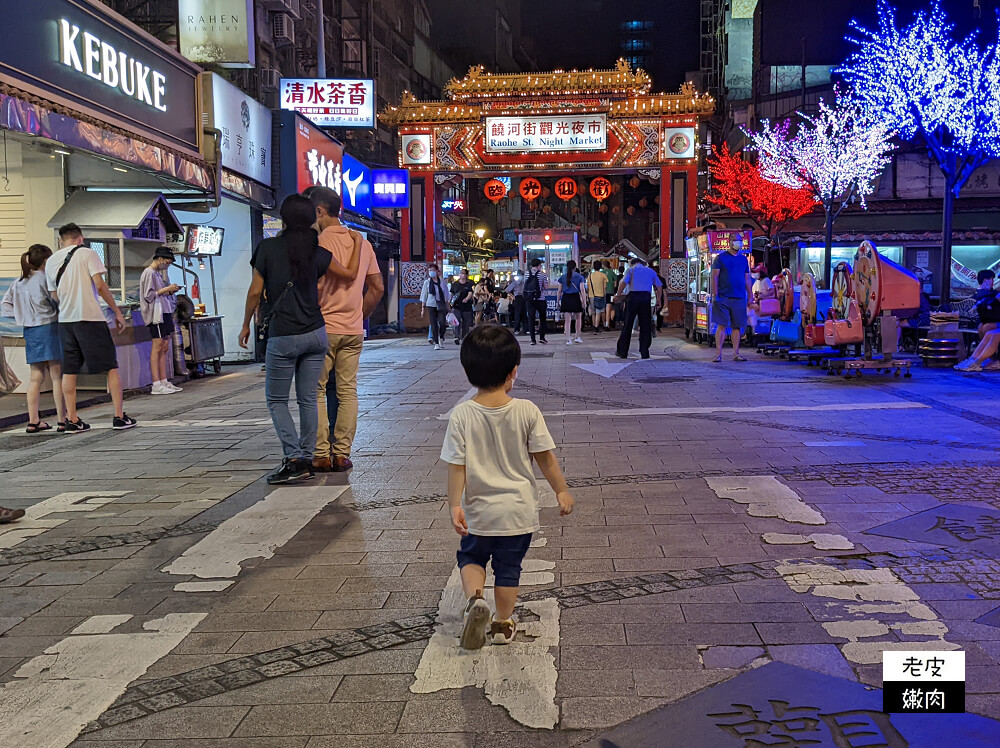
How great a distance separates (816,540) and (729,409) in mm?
5061

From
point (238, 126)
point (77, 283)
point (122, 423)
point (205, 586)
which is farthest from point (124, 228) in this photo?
point (205, 586)

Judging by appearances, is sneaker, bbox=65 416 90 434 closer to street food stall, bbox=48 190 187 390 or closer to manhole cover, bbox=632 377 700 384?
street food stall, bbox=48 190 187 390

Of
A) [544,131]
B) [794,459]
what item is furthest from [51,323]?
[544,131]

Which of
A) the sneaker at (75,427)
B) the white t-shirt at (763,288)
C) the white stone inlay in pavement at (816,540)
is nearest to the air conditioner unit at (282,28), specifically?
the white t-shirt at (763,288)

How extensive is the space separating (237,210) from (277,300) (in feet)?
39.4

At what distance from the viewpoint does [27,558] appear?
475cm

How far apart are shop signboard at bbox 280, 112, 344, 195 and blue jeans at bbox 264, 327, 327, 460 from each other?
38.3 ft

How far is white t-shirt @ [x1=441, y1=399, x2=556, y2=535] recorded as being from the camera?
3.34 meters

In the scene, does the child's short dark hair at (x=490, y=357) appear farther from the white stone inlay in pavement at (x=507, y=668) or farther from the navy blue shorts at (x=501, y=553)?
the white stone inlay in pavement at (x=507, y=668)

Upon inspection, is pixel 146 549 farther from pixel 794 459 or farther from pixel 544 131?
pixel 544 131

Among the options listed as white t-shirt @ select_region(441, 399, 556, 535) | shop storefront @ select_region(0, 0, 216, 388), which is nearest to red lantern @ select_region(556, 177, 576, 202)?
shop storefront @ select_region(0, 0, 216, 388)

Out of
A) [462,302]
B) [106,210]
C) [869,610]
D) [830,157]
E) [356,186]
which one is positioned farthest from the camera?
[830,157]

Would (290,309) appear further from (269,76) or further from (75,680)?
(269,76)

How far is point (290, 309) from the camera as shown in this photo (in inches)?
247
